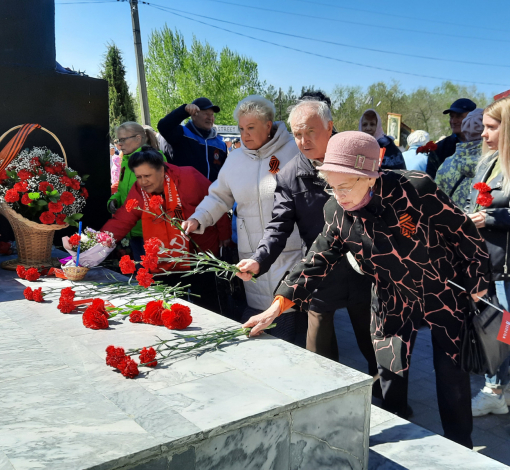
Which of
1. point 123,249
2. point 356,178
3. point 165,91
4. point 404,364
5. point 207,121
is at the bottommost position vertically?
point 404,364

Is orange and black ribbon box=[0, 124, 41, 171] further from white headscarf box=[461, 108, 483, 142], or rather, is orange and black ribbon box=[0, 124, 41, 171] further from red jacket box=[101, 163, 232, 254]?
white headscarf box=[461, 108, 483, 142]

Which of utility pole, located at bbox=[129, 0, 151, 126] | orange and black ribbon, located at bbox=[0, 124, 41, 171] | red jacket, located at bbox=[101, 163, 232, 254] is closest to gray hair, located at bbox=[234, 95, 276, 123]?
red jacket, located at bbox=[101, 163, 232, 254]

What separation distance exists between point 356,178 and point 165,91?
97.1 ft

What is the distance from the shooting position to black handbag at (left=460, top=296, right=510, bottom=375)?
210 cm

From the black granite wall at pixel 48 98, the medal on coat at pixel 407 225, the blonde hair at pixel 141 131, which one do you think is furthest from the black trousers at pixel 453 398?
the black granite wall at pixel 48 98

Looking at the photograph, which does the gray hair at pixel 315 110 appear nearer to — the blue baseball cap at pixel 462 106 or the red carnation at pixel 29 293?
the red carnation at pixel 29 293

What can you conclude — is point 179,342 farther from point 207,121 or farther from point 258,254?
point 207,121

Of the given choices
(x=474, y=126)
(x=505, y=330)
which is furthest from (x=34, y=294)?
(x=474, y=126)

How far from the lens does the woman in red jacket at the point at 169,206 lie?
3.43m

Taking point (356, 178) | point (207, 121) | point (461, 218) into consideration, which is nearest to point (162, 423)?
point (356, 178)

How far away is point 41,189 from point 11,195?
0.56 ft

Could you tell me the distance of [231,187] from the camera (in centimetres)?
345

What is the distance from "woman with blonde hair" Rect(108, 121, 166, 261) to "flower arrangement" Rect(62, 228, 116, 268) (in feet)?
2.19

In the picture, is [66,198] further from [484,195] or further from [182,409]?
[484,195]
